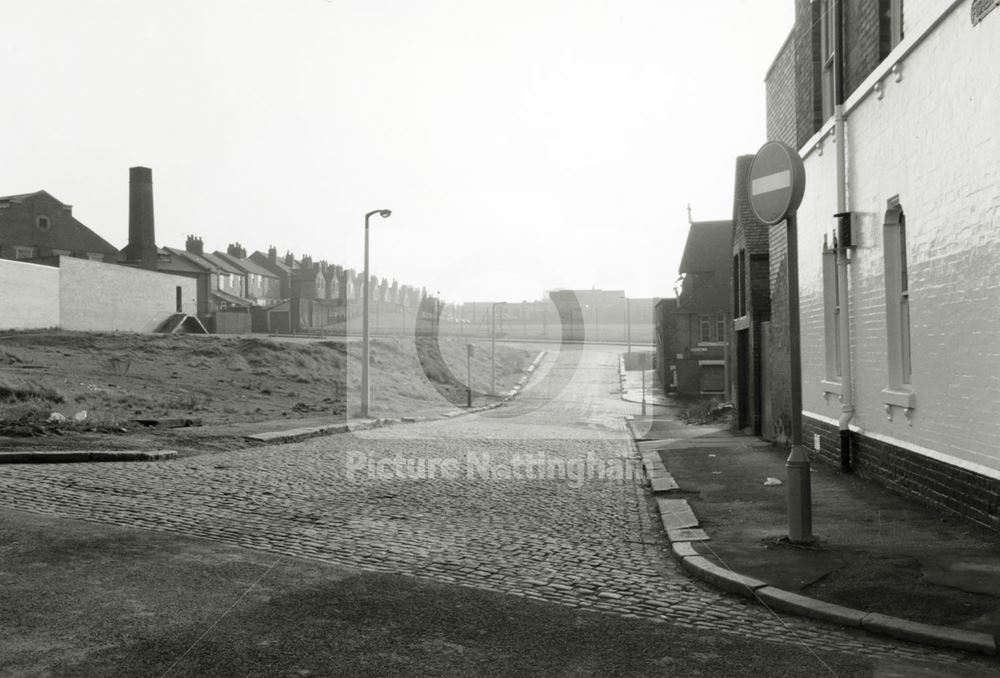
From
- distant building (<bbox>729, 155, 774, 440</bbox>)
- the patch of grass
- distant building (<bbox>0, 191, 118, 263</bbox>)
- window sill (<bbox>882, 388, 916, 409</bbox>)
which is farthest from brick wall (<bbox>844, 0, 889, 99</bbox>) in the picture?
distant building (<bbox>0, 191, 118, 263</bbox>)

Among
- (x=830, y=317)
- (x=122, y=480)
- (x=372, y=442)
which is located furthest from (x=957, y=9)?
(x=372, y=442)

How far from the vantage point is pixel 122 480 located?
36.7 ft

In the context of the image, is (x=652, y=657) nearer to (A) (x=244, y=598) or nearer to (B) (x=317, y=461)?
(A) (x=244, y=598)

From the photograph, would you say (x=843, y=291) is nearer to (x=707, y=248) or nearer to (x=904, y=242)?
(x=904, y=242)

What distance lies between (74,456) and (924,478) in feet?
37.7

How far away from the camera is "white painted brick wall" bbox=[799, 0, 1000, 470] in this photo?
293 inches

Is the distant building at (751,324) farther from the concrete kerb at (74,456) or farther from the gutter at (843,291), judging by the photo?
the concrete kerb at (74,456)

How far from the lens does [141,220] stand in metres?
65.8

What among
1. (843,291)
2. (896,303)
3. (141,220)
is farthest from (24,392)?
(141,220)

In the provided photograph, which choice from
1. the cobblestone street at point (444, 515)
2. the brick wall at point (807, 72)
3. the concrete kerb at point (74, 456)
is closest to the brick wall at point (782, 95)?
the brick wall at point (807, 72)

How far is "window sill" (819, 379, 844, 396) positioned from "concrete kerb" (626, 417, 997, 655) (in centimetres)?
520

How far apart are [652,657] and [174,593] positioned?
3.14 metres

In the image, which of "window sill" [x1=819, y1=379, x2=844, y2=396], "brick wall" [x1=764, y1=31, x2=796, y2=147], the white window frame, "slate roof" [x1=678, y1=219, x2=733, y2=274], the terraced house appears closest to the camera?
the terraced house

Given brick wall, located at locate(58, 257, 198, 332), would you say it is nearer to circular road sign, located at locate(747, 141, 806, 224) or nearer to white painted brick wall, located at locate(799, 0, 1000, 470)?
white painted brick wall, located at locate(799, 0, 1000, 470)
